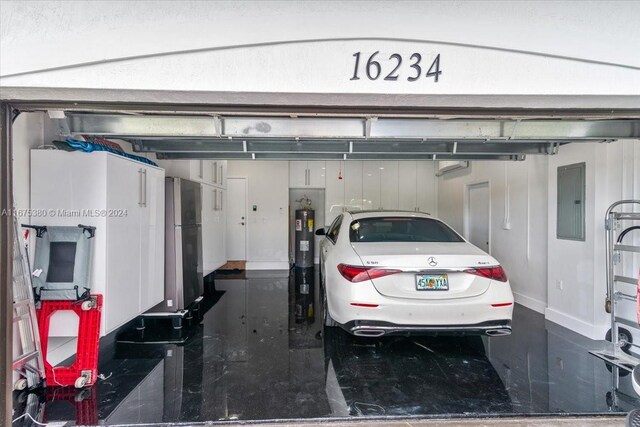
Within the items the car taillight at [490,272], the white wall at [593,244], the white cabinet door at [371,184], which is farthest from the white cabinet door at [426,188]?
the car taillight at [490,272]

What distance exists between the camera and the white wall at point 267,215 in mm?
6949

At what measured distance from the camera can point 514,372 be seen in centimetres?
260

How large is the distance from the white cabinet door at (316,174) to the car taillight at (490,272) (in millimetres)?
5063

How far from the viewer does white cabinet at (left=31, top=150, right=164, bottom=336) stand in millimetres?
2516

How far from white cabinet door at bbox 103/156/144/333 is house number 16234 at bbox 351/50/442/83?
2175 millimetres

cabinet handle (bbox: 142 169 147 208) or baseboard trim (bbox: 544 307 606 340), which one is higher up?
cabinet handle (bbox: 142 169 147 208)

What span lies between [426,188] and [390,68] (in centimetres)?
618

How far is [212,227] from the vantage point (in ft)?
17.0

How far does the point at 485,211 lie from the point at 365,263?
3.76 meters

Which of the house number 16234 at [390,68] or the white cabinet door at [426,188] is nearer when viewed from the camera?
the house number 16234 at [390,68]

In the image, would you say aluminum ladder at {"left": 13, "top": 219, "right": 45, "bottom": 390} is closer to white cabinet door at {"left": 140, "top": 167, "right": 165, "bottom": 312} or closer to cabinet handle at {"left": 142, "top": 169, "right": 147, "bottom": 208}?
white cabinet door at {"left": 140, "top": 167, "right": 165, "bottom": 312}

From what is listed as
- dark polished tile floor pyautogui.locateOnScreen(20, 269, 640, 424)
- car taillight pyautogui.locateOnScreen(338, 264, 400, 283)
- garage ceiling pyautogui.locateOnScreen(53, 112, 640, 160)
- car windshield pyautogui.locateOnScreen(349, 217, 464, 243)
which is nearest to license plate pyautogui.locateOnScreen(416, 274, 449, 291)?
car taillight pyautogui.locateOnScreen(338, 264, 400, 283)

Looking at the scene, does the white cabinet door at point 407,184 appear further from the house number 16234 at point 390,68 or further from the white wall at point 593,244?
the house number 16234 at point 390,68

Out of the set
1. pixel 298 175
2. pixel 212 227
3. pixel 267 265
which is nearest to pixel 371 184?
pixel 298 175
